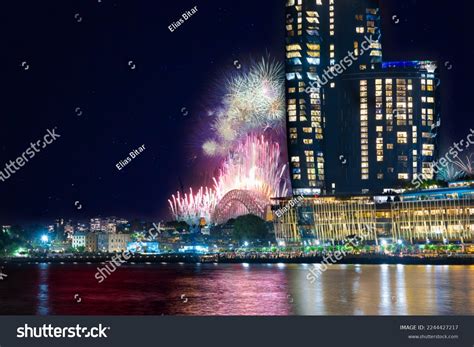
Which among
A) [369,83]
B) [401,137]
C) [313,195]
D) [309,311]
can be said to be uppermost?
[369,83]

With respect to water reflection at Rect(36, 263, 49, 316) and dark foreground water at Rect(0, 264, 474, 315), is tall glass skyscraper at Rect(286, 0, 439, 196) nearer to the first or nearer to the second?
dark foreground water at Rect(0, 264, 474, 315)

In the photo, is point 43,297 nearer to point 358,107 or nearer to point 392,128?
point 358,107

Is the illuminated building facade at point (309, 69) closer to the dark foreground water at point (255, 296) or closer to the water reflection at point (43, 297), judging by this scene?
the dark foreground water at point (255, 296)

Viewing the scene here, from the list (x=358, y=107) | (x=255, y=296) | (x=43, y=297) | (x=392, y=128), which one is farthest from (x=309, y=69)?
(x=255, y=296)
